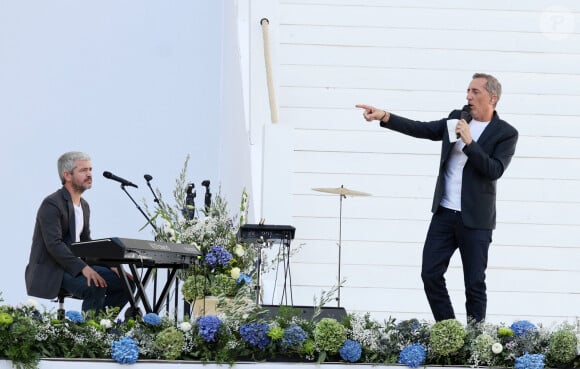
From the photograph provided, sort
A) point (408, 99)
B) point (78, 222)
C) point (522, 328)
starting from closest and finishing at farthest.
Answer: point (522, 328)
point (78, 222)
point (408, 99)

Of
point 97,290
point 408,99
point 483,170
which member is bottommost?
point 97,290

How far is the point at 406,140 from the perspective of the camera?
6.99 metres

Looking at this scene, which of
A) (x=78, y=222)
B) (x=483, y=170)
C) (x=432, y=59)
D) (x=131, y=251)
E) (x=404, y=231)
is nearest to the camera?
(x=131, y=251)

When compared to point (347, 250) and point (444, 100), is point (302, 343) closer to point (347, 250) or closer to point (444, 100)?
point (347, 250)

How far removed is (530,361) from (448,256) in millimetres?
1350

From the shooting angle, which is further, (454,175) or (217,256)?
(217,256)

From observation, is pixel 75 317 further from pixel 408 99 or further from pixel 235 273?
pixel 408 99

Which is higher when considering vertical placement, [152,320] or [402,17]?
[402,17]

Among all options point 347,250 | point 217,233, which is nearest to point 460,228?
point 217,233

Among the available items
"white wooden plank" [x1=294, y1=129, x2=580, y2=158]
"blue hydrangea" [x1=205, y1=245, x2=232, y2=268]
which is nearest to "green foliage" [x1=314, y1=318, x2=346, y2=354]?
"blue hydrangea" [x1=205, y1=245, x2=232, y2=268]

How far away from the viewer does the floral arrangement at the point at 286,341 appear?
376 cm

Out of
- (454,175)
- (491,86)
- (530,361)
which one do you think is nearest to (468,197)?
(454,175)

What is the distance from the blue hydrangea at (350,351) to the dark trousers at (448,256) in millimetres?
1279

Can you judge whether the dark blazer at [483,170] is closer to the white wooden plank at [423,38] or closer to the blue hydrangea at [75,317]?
the blue hydrangea at [75,317]
